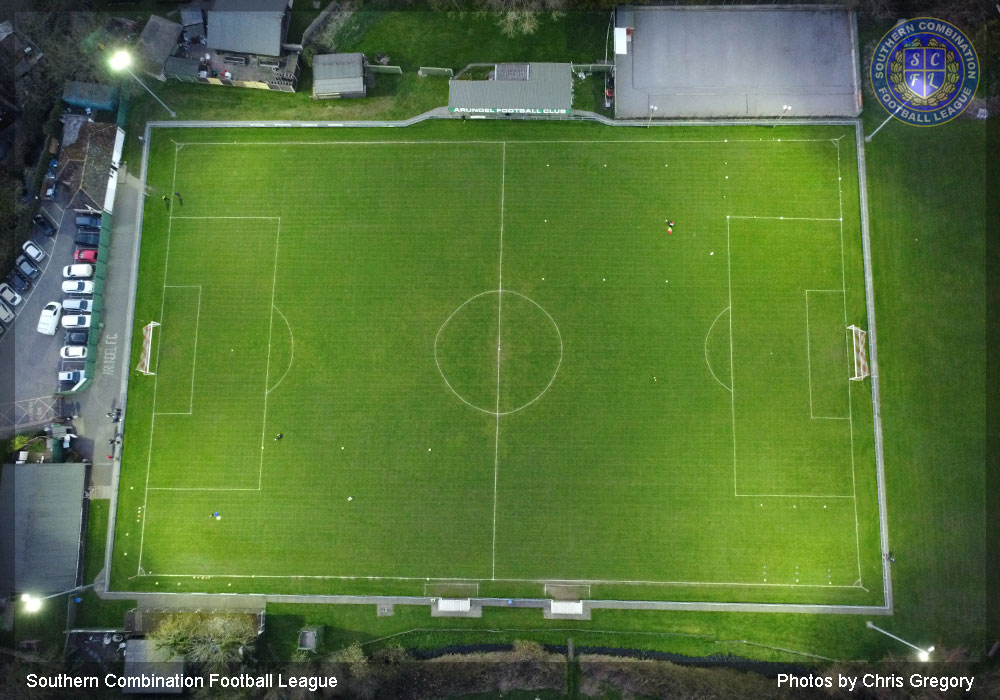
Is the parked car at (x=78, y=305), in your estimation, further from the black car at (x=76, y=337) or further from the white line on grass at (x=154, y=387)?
the white line on grass at (x=154, y=387)

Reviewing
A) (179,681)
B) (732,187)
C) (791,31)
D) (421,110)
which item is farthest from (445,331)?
(791,31)

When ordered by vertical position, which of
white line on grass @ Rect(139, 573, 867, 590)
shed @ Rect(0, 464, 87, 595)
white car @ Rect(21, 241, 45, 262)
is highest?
white car @ Rect(21, 241, 45, 262)

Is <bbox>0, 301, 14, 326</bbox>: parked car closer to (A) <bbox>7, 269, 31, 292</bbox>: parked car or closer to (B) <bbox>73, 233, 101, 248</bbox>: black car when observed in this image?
(A) <bbox>7, 269, 31, 292</bbox>: parked car

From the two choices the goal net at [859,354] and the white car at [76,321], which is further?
the white car at [76,321]

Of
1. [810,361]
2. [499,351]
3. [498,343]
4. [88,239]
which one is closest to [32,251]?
[88,239]

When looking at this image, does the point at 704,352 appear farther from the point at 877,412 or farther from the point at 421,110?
the point at 421,110

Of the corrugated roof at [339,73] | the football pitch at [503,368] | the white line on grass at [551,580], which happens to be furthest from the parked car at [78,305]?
the corrugated roof at [339,73]

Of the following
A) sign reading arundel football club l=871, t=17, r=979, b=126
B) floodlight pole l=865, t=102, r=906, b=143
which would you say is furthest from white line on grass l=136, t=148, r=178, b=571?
sign reading arundel football club l=871, t=17, r=979, b=126
